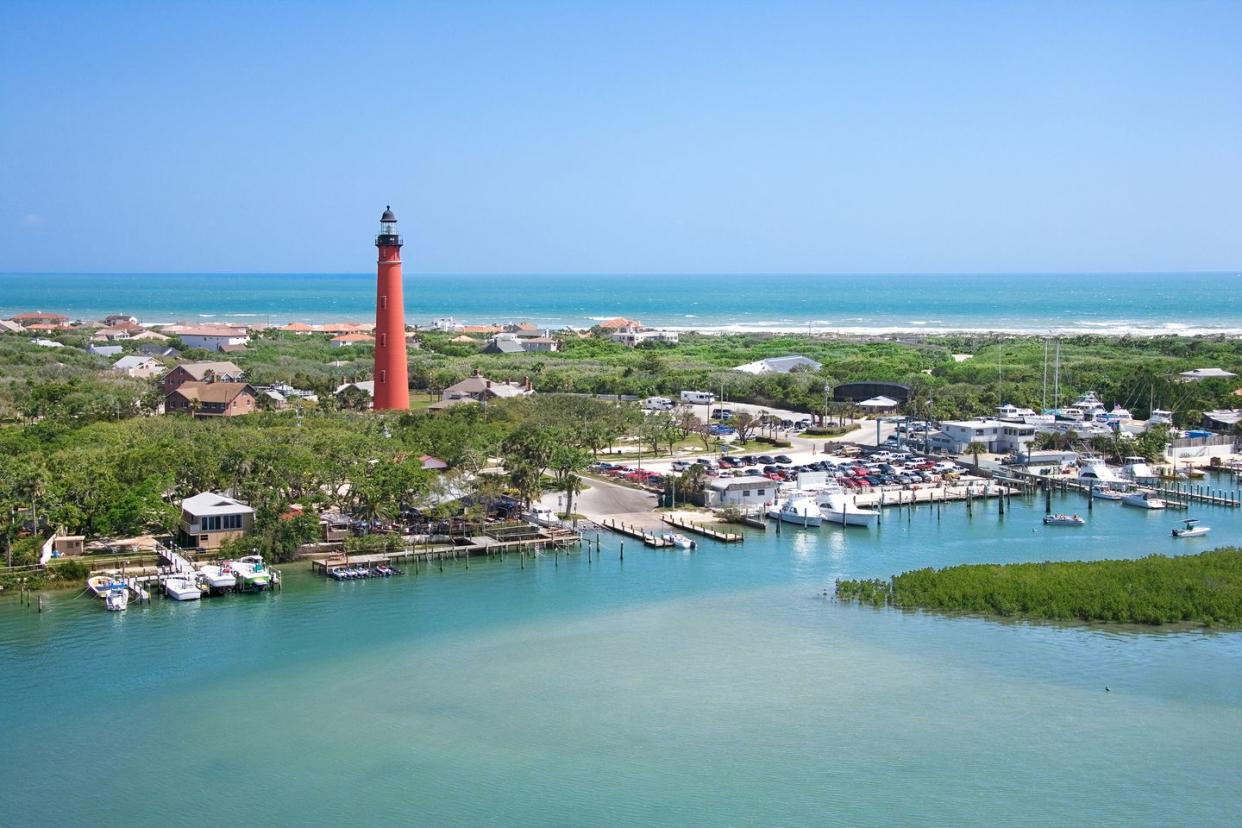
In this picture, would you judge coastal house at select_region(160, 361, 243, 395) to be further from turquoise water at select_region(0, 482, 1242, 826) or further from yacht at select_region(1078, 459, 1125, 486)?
yacht at select_region(1078, 459, 1125, 486)

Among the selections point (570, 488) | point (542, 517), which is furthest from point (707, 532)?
point (542, 517)

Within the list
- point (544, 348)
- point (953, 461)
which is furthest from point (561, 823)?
point (544, 348)

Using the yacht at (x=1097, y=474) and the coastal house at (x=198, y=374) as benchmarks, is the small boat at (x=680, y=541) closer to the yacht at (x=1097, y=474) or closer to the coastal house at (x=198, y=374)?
the yacht at (x=1097, y=474)

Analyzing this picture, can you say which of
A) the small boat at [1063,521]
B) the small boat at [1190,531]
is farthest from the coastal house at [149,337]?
the small boat at [1190,531]

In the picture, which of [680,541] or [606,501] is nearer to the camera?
[680,541]

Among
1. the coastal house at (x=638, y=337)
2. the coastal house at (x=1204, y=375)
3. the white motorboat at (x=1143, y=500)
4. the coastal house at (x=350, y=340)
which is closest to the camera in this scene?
the white motorboat at (x=1143, y=500)

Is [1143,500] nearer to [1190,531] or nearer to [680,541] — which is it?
[1190,531]
